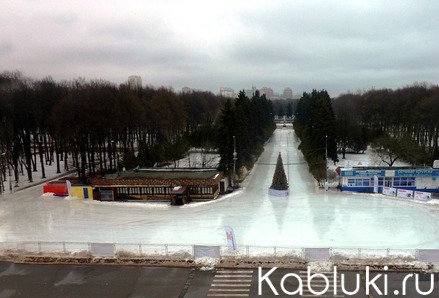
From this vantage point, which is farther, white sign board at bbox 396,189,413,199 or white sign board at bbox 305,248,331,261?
white sign board at bbox 396,189,413,199

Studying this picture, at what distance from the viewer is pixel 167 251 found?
19984 mm

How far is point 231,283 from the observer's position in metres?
16.8

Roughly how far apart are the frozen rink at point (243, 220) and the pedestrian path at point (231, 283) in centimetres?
407


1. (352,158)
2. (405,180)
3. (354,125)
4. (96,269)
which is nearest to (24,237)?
(96,269)

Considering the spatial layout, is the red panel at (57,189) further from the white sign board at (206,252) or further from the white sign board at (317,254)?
the white sign board at (317,254)

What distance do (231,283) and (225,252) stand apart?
341 centimetres

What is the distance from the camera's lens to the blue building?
3462 cm

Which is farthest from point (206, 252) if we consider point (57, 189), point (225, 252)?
point (57, 189)

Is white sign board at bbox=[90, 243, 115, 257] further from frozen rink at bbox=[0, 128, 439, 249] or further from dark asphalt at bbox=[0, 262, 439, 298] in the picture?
frozen rink at bbox=[0, 128, 439, 249]

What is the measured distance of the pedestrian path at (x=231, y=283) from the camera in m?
15.9

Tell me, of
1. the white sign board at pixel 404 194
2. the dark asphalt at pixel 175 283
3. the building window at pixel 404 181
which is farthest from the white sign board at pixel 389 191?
the dark asphalt at pixel 175 283

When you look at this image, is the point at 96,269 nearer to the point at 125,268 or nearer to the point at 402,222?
the point at 125,268

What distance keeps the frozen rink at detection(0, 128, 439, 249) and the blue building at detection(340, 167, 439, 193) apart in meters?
1.88

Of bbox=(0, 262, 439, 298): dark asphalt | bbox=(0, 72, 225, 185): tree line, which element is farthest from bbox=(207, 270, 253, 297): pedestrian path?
bbox=(0, 72, 225, 185): tree line
